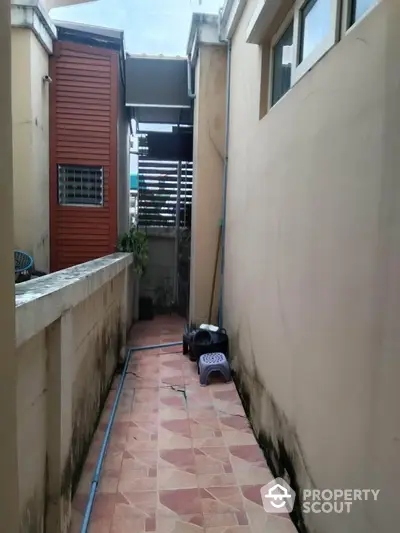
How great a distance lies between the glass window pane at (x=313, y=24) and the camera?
1.87m

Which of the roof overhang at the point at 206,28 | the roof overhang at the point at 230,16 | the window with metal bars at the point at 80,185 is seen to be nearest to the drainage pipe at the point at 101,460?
the window with metal bars at the point at 80,185

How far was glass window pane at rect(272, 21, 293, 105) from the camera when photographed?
2564mm

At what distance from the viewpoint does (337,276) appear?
1.58 meters

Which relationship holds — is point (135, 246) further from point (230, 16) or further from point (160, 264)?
point (230, 16)

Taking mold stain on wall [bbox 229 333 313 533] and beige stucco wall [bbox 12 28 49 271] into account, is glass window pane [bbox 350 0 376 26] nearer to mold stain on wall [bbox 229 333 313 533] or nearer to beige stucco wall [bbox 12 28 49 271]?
mold stain on wall [bbox 229 333 313 533]

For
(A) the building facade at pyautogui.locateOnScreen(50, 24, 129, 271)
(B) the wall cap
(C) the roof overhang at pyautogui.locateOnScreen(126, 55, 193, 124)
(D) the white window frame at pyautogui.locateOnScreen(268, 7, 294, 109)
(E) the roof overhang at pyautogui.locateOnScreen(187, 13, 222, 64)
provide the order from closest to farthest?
1. (D) the white window frame at pyautogui.locateOnScreen(268, 7, 294, 109)
2. (B) the wall cap
3. (E) the roof overhang at pyautogui.locateOnScreen(187, 13, 222, 64)
4. (A) the building facade at pyautogui.locateOnScreen(50, 24, 129, 271)
5. (C) the roof overhang at pyautogui.locateOnScreen(126, 55, 193, 124)

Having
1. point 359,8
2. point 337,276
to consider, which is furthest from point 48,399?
point 359,8

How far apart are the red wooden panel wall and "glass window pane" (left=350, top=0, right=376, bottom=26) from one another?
14.2ft

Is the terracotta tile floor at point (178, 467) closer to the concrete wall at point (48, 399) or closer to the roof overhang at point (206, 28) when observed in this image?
the concrete wall at point (48, 399)

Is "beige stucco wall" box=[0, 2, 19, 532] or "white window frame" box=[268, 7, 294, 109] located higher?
"white window frame" box=[268, 7, 294, 109]

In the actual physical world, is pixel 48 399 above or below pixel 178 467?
above

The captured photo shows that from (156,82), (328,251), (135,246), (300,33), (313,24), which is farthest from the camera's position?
(156,82)
